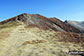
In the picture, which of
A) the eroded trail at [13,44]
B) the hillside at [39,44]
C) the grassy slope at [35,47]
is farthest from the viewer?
the eroded trail at [13,44]

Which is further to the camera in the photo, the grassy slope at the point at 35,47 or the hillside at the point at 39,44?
the hillside at the point at 39,44

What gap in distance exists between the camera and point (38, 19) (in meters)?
57.8

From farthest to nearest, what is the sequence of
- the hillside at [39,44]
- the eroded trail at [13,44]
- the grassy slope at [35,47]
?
the eroded trail at [13,44]
the hillside at [39,44]
the grassy slope at [35,47]

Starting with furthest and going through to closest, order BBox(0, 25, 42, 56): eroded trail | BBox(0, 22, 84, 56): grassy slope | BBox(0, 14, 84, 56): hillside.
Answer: BBox(0, 25, 42, 56): eroded trail
BBox(0, 14, 84, 56): hillside
BBox(0, 22, 84, 56): grassy slope

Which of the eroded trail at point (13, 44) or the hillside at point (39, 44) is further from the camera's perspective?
the eroded trail at point (13, 44)

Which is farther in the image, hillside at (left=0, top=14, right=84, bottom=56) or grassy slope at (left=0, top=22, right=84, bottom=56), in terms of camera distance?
hillside at (left=0, top=14, right=84, bottom=56)

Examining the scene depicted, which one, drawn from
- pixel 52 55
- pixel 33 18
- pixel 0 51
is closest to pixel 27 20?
pixel 33 18

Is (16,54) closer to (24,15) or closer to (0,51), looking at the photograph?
(0,51)

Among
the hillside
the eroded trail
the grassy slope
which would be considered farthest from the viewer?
the eroded trail

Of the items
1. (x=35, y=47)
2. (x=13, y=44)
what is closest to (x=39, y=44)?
(x=35, y=47)

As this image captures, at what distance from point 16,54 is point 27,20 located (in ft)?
126

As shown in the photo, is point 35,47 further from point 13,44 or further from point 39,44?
point 13,44

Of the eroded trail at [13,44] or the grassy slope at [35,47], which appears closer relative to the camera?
the grassy slope at [35,47]

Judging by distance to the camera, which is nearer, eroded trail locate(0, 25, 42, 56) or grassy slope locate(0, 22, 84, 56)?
grassy slope locate(0, 22, 84, 56)
